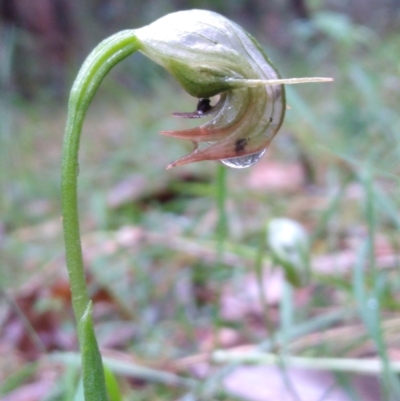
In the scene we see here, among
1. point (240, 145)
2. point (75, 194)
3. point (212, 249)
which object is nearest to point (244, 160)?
point (240, 145)

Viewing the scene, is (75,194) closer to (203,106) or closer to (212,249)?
(203,106)

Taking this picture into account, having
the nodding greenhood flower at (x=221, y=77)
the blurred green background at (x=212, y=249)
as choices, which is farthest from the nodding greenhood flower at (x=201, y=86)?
the blurred green background at (x=212, y=249)

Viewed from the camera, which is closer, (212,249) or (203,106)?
(203,106)

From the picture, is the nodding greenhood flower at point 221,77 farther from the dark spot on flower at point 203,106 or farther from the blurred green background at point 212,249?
the blurred green background at point 212,249

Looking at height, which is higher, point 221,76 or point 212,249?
point 221,76

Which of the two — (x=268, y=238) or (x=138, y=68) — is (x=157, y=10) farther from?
(x=268, y=238)

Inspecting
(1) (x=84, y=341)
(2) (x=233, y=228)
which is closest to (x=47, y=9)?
(2) (x=233, y=228)
